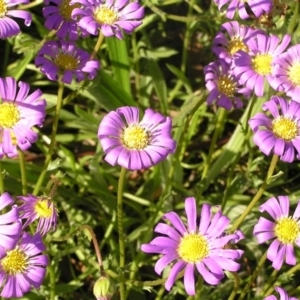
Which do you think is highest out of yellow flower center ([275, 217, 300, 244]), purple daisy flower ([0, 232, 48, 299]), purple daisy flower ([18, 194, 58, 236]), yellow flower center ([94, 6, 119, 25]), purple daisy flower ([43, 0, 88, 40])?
yellow flower center ([94, 6, 119, 25])

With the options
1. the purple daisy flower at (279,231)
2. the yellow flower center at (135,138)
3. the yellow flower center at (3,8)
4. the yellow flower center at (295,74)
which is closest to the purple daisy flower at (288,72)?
the yellow flower center at (295,74)

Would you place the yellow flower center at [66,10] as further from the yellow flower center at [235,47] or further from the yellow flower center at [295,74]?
the yellow flower center at [295,74]

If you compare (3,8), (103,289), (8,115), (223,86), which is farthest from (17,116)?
(223,86)

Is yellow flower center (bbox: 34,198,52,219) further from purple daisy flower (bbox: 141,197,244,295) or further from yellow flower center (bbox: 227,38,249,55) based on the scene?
yellow flower center (bbox: 227,38,249,55)

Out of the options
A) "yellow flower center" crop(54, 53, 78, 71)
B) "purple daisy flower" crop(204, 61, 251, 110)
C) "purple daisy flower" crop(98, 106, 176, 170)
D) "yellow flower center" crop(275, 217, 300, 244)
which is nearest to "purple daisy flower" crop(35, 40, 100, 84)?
"yellow flower center" crop(54, 53, 78, 71)

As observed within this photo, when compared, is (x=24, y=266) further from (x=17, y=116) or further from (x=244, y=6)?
(x=244, y=6)

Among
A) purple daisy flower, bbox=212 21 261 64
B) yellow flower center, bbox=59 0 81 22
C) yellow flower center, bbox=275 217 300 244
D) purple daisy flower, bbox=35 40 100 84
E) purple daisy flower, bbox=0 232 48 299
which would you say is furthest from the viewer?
purple daisy flower, bbox=212 21 261 64

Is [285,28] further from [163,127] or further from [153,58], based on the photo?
[163,127]
